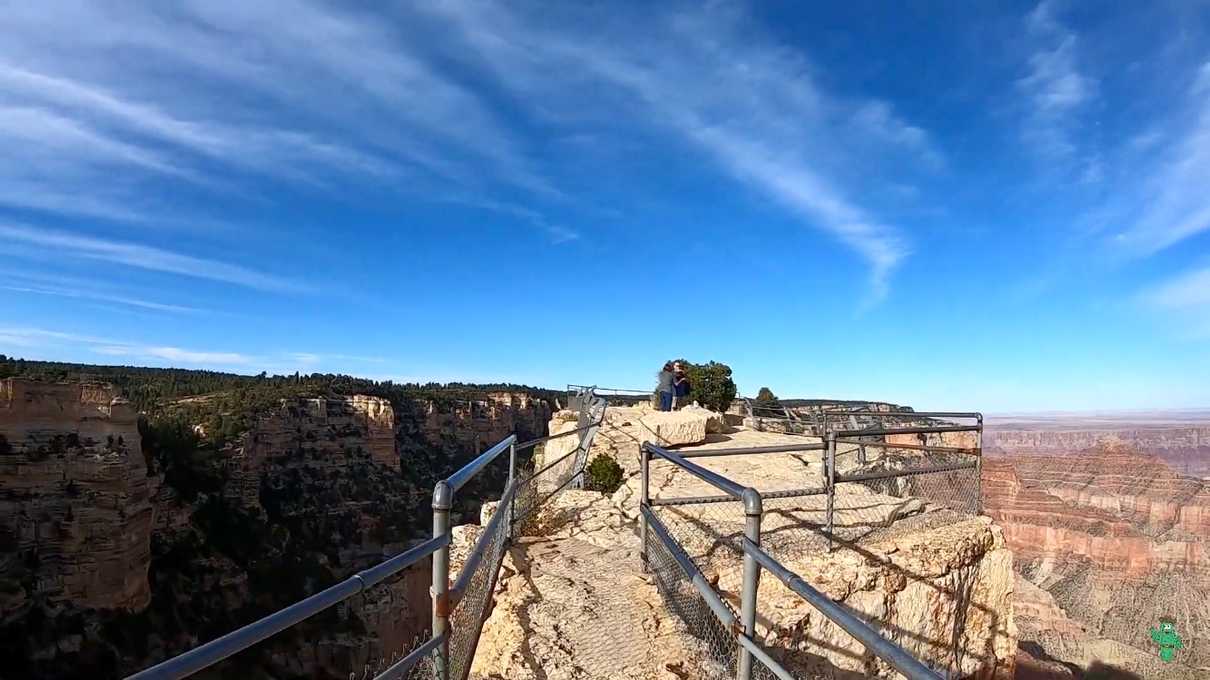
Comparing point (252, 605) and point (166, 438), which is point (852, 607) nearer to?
point (252, 605)

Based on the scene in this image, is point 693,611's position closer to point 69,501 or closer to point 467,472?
point 467,472

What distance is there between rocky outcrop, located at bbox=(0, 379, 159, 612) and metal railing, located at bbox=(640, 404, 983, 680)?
25968mm

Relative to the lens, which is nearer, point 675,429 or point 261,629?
point 261,629

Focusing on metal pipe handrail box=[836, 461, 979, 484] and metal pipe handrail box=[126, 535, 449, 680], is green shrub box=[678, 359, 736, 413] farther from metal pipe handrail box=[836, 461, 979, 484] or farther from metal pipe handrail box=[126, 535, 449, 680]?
metal pipe handrail box=[126, 535, 449, 680]

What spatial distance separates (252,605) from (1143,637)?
40237 millimetres

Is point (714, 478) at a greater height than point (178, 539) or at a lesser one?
greater

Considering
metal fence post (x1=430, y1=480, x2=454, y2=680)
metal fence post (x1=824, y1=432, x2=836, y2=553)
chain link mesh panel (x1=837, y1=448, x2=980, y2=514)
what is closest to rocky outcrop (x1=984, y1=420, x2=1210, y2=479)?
chain link mesh panel (x1=837, y1=448, x2=980, y2=514)

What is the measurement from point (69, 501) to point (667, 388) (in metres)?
23.0

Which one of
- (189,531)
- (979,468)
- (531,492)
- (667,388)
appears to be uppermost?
(667,388)

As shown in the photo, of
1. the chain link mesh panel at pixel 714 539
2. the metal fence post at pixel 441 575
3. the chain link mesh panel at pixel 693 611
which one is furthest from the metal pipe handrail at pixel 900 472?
the metal fence post at pixel 441 575

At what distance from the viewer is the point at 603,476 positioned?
9.33m

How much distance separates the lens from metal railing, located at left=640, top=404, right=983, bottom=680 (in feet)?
7.09

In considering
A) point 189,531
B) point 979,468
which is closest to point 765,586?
point 979,468

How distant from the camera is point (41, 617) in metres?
22.0
